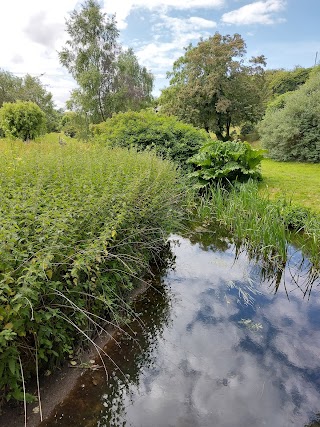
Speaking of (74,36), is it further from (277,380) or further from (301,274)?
(277,380)

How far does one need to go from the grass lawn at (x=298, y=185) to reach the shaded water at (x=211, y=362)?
9.65ft

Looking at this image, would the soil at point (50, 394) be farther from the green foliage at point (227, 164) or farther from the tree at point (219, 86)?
the tree at point (219, 86)

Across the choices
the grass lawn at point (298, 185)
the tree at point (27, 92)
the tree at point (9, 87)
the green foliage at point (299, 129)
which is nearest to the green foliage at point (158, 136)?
the grass lawn at point (298, 185)

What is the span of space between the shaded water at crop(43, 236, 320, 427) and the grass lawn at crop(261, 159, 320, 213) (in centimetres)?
294

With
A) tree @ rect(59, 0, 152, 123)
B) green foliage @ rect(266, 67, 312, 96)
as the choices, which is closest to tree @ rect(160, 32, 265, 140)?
tree @ rect(59, 0, 152, 123)

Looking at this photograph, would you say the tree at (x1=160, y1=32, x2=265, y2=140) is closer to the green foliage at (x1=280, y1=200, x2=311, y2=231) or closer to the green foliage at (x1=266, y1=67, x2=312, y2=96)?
the green foliage at (x1=266, y1=67, x2=312, y2=96)

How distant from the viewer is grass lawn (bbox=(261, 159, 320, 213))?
7.16 m

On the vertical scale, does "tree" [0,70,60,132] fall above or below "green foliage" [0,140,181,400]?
above

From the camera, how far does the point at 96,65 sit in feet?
67.6

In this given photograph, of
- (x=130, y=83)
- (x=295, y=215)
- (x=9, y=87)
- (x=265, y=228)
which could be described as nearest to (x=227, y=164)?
(x=295, y=215)

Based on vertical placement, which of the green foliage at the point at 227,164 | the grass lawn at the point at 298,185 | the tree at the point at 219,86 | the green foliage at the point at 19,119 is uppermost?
the tree at the point at 219,86

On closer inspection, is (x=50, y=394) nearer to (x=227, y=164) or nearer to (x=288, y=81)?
(x=227, y=164)

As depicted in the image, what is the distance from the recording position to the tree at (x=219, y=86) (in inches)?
820

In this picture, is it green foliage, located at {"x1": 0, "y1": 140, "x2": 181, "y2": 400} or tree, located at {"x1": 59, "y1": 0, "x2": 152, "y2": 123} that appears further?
tree, located at {"x1": 59, "y1": 0, "x2": 152, "y2": 123}
